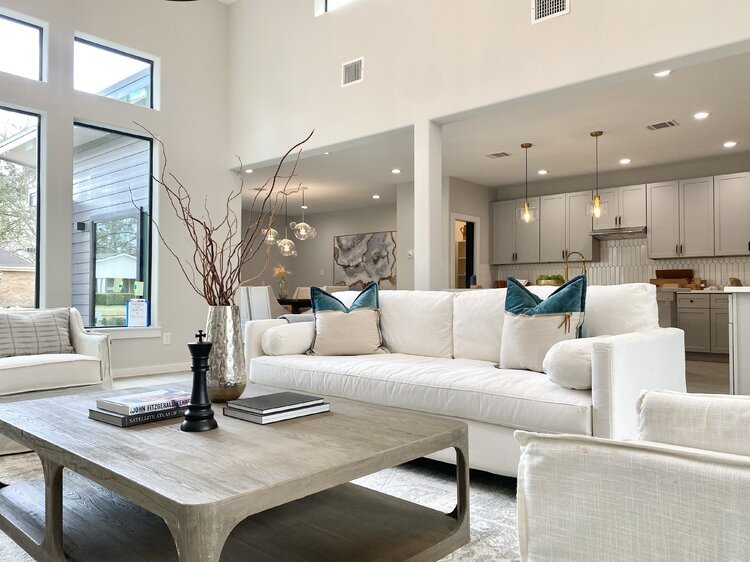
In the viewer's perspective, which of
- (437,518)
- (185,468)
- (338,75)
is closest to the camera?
(185,468)

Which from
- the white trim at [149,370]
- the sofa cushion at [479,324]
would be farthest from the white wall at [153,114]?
the sofa cushion at [479,324]

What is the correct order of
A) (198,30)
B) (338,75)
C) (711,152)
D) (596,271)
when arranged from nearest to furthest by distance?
(338,75) → (198,30) → (711,152) → (596,271)

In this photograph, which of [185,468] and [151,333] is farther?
[151,333]

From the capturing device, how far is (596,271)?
29.1 ft

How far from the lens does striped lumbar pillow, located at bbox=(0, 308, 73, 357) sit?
361cm

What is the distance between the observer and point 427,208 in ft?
15.7

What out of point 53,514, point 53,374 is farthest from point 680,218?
point 53,514

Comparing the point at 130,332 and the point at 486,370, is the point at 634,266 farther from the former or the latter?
the point at 130,332

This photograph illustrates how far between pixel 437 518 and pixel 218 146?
576cm

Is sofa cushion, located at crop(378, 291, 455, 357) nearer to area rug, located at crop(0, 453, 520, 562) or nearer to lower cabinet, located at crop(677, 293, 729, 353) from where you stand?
area rug, located at crop(0, 453, 520, 562)

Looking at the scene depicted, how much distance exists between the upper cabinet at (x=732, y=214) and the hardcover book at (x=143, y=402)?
7.48 m

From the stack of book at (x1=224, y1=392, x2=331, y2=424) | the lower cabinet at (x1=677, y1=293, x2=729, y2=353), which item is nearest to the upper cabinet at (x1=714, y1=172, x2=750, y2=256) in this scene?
the lower cabinet at (x1=677, y1=293, x2=729, y2=353)

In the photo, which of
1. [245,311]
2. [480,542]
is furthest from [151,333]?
[480,542]

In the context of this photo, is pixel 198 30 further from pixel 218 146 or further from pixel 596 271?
pixel 596 271
